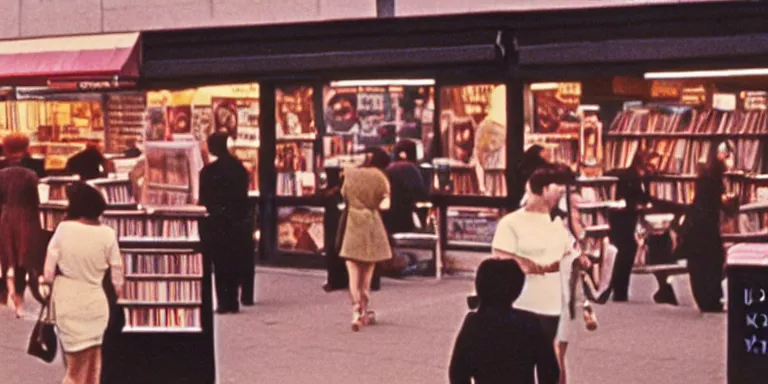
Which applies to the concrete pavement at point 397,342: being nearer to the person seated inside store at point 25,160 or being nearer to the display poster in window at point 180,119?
the person seated inside store at point 25,160

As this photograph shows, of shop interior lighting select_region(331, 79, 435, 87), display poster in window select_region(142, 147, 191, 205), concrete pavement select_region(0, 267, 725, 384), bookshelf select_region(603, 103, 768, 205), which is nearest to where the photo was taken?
display poster in window select_region(142, 147, 191, 205)

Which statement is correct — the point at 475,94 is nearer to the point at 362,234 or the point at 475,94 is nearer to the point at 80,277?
the point at 362,234

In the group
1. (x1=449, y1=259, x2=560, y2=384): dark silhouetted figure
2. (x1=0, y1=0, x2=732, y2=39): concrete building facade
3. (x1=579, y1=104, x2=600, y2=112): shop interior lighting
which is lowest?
(x1=449, y1=259, x2=560, y2=384): dark silhouetted figure

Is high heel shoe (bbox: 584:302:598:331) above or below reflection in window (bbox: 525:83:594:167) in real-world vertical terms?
below

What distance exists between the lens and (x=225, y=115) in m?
22.8

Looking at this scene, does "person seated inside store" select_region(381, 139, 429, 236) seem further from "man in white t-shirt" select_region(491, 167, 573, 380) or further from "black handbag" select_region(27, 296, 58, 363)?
"black handbag" select_region(27, 296, 58, 363)

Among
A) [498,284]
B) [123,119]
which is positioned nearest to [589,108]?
[123,119]

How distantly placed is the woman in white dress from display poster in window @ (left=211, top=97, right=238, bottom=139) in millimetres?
12177

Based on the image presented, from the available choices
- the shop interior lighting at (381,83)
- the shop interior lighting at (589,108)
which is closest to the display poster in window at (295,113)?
the shop interior lighting at (381,83)

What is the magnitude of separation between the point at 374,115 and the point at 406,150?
117 centimetres

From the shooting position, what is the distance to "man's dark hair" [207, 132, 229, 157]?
17062mm

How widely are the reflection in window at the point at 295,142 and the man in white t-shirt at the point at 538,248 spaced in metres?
11.2

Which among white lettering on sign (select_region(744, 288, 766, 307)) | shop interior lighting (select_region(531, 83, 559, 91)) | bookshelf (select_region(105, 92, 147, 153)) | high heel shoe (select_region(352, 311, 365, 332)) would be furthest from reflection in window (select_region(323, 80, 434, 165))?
white lettering on sign (select_region(744, 288, 766, 307))

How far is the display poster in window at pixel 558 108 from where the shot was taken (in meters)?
20.0
